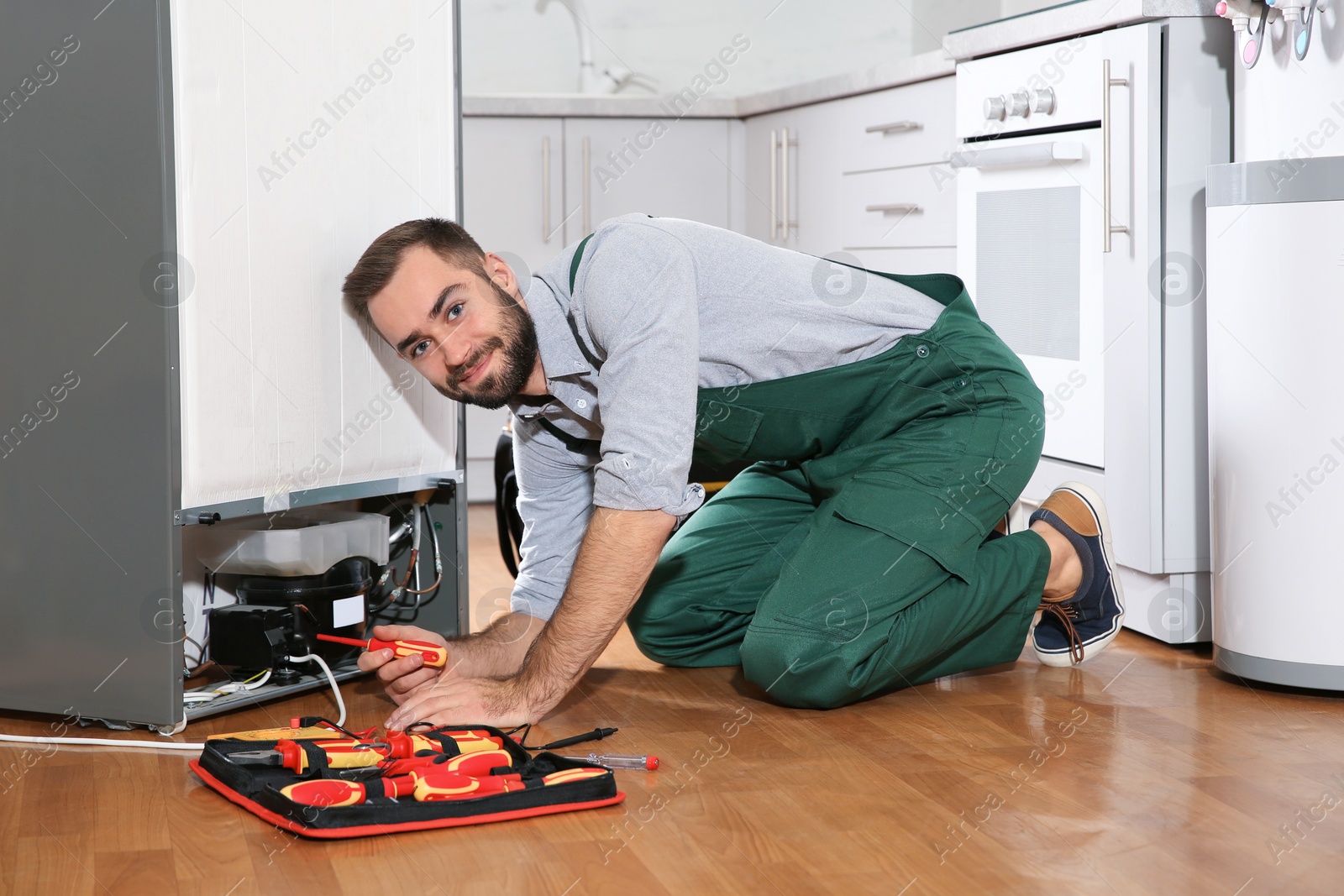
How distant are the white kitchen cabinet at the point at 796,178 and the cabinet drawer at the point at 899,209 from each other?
8 centimetres

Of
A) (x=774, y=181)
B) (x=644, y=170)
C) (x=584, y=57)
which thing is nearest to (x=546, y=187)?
(x=644, y=170)

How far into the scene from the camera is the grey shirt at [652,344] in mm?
1498

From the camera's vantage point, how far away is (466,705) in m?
1.53

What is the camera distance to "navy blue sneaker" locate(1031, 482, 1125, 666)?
6.18 ft

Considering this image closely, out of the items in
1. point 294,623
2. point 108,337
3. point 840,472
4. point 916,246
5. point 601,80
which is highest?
point 601,80

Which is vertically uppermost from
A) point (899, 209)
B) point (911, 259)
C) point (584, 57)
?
point (584, 57)

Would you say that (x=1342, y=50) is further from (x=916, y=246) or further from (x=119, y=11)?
(x=119, y=11)

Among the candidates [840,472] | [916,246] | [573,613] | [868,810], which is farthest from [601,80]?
[868,810]

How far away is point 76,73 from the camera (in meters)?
1.53

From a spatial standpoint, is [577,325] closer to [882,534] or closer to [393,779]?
[882,534]

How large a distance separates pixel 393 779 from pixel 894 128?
1990 mm

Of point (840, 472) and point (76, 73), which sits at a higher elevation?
point (76, 73)

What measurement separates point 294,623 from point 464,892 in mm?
712

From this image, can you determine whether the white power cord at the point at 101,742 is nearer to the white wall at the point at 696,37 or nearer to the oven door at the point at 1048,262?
the oven door at the point at 1048,262
